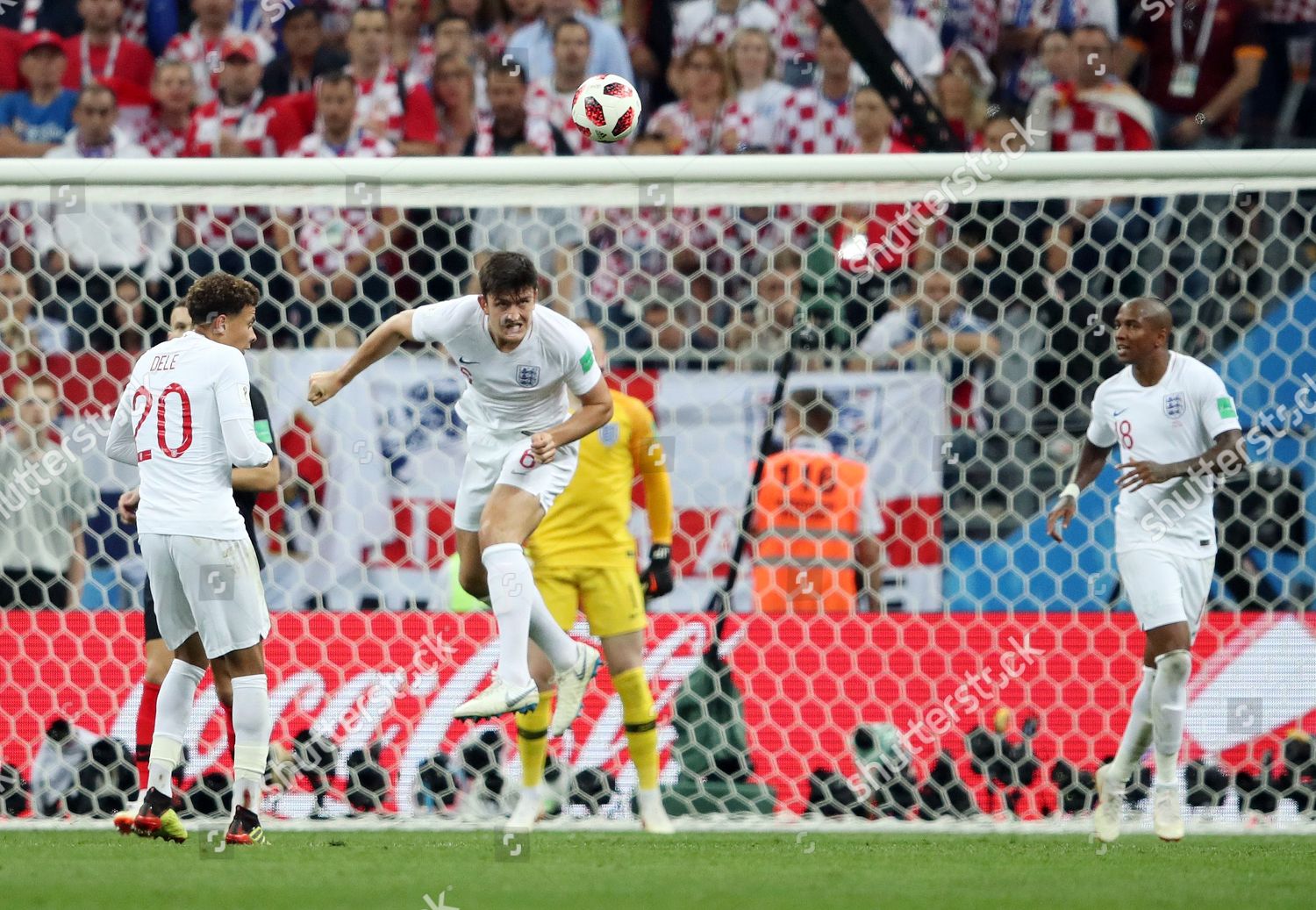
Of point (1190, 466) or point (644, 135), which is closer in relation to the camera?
point (1190, 466)

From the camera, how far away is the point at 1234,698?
6934 millimetres

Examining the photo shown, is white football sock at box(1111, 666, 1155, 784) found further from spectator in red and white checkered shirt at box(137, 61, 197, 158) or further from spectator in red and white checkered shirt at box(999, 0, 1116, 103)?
spectator in red and white checkered shirt at box(137, 61, 197, 158)

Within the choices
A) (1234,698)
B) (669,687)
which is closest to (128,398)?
(669,687)

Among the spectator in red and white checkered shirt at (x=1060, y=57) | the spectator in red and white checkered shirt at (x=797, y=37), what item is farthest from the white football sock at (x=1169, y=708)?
the spectator in red and white checkered shirt at (x=797, y=37)

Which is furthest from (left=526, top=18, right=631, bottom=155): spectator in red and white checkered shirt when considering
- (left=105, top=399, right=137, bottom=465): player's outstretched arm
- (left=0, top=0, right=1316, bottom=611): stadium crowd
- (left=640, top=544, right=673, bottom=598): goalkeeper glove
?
(left=105, top=399, right=137, bottom=465): player's outstretched arm

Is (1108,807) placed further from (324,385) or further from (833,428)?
(324,385)

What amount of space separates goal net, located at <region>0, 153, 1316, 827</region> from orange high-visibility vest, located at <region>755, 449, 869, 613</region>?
70 millimetres

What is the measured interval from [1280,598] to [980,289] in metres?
1.92

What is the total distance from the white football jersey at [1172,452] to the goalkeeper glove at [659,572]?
1738mm

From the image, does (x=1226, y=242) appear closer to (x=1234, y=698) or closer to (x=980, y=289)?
(x=980, y=289)

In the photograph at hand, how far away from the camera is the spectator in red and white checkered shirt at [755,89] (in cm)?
975

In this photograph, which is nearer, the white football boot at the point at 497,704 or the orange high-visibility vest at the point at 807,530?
the white football boot at the point at 497,704

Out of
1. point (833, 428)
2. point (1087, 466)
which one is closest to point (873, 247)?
point (833, 428)

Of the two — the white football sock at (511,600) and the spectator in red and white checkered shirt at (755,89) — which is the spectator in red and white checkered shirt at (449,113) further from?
the white football sock at (511,600)
